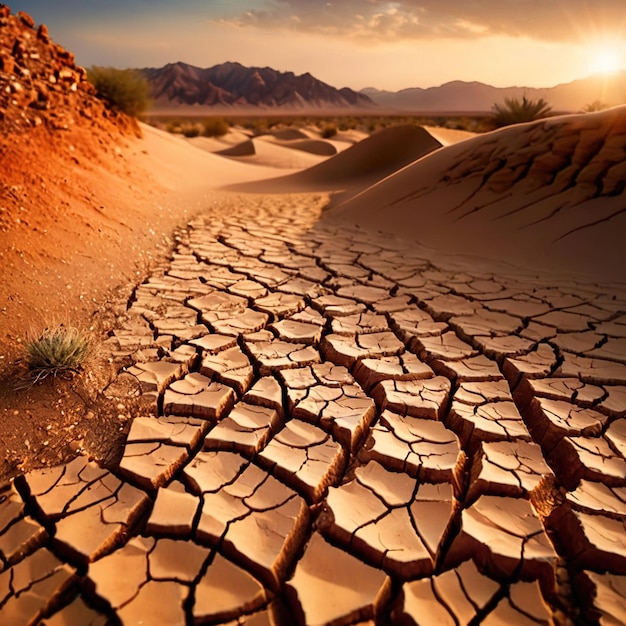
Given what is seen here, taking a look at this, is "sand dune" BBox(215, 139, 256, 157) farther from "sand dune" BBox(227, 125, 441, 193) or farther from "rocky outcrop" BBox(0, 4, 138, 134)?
"rocky outcrop" BBox(0, 4, 138, 134)

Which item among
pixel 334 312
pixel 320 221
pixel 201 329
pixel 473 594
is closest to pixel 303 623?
pixel 473 594

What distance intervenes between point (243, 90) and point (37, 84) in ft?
280

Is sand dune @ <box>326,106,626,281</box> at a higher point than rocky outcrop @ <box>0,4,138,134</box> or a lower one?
lower

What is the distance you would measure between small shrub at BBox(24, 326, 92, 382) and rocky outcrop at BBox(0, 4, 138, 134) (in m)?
2.95

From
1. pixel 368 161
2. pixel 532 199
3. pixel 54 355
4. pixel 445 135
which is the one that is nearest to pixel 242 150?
pixel 368 161

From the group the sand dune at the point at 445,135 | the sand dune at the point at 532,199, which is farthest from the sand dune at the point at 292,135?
the sand dune at the point at 532,199

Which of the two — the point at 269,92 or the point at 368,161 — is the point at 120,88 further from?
the point at 269,92

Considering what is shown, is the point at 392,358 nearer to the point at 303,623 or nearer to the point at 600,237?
the point at 303,623

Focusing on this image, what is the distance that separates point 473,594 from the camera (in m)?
1.08

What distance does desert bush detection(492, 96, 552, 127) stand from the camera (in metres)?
8.38

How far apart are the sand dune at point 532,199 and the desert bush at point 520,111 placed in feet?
15.2

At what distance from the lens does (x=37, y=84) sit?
4594 mm

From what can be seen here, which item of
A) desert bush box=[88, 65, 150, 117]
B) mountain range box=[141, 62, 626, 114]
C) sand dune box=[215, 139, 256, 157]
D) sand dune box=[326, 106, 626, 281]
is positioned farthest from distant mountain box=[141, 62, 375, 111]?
sand dune box=[326, 106, 626, 281]

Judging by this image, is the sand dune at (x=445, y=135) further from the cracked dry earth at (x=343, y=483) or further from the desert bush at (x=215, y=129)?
the desert bush at (x=215, y=129)
